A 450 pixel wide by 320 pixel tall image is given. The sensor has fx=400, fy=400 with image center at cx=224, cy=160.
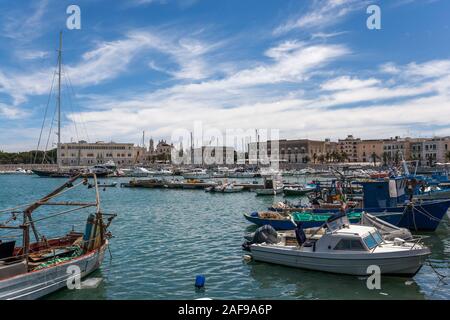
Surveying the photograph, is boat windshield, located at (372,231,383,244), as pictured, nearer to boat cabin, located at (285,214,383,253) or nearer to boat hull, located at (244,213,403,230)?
boat cabin, located at (285,214,383,253)

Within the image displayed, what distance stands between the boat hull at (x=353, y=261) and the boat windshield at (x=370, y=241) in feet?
1.90

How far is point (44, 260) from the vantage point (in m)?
18.3

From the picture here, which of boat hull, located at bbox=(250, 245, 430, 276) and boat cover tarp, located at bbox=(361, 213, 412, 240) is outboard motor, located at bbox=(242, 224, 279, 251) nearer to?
boat hull, located at bbox=(250, 245, 430, 276)

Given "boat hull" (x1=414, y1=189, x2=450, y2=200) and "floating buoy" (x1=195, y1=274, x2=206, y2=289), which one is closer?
"floating buoy" (x1=195, y1=274, x2=206, y2=289)

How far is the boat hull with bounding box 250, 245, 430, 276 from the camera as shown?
1786 centimetres

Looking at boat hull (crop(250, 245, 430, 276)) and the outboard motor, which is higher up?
the outboard motor

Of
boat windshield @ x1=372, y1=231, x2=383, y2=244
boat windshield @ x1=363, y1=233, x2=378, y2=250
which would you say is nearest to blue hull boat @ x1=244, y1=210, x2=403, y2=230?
boat windshield @ x1=372, y1=231, x2=383, y2=244

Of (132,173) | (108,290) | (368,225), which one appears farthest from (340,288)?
(132,173)

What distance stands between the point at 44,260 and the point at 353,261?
14177mm

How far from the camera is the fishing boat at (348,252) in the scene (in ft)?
58.9

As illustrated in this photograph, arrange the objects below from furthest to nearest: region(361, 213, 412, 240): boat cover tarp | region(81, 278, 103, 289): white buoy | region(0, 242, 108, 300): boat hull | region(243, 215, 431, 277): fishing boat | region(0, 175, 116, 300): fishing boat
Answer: region(361, 213, 412, 240): boat cover tarp
region(243, 215, 431, 277): fishing boat
region(81, 278, 103, 289): white buoy
region(0, 175, 116, 300): fishing boat
region(0, 242, 108, 300): boat hull

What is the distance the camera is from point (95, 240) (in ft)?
65.4

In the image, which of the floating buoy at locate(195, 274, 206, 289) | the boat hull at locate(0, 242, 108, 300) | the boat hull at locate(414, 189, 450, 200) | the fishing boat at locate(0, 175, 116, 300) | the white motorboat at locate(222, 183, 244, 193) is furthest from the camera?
the white motorboat at locate(222, 183, 244, 193)

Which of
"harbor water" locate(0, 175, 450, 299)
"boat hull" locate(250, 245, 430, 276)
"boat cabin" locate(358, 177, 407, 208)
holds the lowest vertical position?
"harbor water" locate(0, 175, 450, 299)
